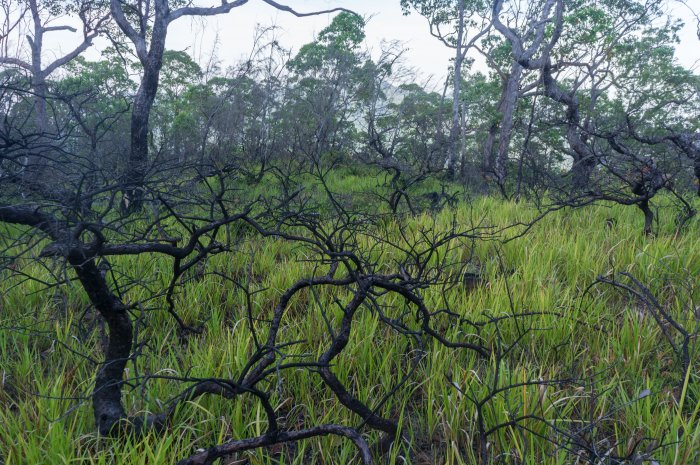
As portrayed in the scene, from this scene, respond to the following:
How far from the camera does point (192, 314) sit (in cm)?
306

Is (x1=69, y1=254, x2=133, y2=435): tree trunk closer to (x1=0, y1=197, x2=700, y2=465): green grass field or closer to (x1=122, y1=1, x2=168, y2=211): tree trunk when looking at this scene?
(x1=0, y1=197, x2=700, y2=465): green grass field

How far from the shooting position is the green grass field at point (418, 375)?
1761 millimetres

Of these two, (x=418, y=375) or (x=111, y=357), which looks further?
(x=418, y=375)

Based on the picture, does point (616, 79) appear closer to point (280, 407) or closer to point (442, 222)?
point (442, 222)

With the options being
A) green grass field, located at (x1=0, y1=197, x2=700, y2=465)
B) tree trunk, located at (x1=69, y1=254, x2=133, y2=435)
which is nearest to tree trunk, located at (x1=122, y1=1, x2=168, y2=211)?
green grass field, located at (x1=0, y1=197, x2=700, y2=465)

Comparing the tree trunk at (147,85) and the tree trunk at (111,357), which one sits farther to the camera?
the tree trunk at (147,85)

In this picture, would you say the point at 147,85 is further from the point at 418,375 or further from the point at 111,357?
the point at 418,375

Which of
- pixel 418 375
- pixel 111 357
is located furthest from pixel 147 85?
pixel 418 375

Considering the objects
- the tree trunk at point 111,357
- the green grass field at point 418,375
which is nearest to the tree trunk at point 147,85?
the green grass field at point 418,375

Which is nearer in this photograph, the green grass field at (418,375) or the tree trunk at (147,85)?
the green grass field at (418,375)

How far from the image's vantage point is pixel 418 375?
7.60 ft

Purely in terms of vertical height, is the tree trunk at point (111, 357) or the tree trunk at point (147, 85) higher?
the tree trunk at point (147, 85)

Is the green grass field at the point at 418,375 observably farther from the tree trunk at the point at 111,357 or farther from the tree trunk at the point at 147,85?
the tree trunk at the point at 147,85

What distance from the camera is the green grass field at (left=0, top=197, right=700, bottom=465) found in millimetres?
Answer: 1761
